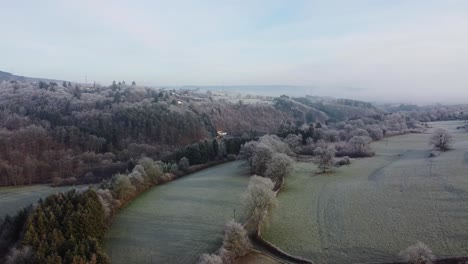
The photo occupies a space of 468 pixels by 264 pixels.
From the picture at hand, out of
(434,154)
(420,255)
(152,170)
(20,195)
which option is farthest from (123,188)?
(434,154)

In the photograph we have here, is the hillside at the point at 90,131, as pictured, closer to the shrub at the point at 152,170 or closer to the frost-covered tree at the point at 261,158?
the shrub at the point at 152,170

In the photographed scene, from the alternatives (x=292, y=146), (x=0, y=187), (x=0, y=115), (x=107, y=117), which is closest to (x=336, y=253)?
(x=292, y=146)

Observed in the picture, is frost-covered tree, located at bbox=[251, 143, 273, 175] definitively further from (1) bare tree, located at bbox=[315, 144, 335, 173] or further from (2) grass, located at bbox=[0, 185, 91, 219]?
(2) grass, located at bbox=[0, 185, 91, 219]

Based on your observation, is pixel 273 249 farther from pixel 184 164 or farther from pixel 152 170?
pixel 184 164

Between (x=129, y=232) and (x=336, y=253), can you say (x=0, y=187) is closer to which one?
(x=129, y=232)

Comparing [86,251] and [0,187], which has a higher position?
[86,251]

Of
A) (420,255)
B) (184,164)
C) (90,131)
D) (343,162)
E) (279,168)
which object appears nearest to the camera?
(420,255)

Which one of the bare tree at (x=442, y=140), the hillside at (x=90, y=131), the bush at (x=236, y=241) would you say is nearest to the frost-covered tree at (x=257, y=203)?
the bush at (x=236, y=241)

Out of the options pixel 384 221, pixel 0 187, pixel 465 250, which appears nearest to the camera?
pixel 465 250
